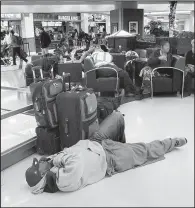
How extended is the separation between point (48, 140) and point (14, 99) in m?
0.62

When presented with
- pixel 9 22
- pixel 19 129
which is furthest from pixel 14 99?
pixel 9 22

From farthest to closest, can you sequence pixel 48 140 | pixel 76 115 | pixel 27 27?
pixel 27 27
pixel 48 140
pixel 76 115

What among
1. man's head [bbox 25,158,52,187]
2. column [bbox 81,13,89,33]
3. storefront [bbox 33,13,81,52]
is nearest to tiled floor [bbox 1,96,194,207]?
man's head [bbox 25,158,52,187]

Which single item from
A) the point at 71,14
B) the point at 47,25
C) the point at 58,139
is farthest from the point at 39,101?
the point at 71,14

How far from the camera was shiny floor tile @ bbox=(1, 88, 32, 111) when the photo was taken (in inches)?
89.5

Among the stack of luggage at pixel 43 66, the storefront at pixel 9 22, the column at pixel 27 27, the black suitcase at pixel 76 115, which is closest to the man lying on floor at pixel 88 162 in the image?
the black suitcase at pixel 76 115

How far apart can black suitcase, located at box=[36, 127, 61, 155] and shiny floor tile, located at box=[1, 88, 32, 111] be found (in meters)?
0.30

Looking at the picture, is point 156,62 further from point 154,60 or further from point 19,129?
point 19,129

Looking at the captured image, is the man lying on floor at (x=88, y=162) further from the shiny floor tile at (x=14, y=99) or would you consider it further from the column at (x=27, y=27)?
the column at (x=27, y=27)

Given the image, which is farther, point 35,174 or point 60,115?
point 60,115

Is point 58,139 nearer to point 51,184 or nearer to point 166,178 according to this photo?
point 51,184

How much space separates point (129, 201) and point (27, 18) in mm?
16940

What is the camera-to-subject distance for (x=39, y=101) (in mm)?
2543

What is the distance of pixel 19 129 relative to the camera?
Answer: 2939mm
